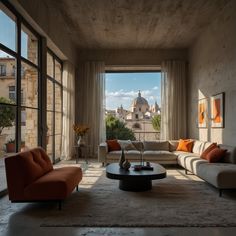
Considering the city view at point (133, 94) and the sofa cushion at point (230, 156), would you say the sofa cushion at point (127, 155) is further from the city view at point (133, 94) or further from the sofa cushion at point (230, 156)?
the city view at point (133, 94)

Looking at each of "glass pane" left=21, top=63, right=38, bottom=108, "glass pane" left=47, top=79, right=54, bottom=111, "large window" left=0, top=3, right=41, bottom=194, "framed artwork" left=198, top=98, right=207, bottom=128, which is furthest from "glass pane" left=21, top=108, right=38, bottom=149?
"framed artwork" left=198, top=98, right=207, bottom=128

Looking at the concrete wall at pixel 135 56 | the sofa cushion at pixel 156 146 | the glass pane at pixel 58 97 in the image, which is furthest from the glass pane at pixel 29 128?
the concrete wall at pixel 135 56

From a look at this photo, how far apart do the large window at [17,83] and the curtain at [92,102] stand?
11.1 ft

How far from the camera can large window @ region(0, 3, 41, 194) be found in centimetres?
434

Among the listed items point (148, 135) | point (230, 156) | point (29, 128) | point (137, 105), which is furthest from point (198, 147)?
point (137, 105)

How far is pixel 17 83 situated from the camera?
4777 millimetres

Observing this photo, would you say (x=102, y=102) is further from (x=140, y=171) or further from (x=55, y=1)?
(x=140, y=171)

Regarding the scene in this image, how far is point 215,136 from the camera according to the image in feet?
21.6

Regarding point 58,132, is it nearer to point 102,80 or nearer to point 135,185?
point 102,80

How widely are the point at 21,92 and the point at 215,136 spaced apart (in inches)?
176

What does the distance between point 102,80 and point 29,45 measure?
3.89 m

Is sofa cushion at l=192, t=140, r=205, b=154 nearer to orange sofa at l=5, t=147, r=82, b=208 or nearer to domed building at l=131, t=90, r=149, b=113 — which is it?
orange sofa at l=5, t=147, r=82, b=208

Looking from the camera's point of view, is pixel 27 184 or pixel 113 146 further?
pixel 113 146

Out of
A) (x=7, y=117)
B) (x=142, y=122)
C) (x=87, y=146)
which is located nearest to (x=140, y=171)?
(x=7, y=117)
